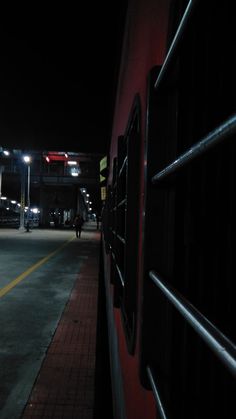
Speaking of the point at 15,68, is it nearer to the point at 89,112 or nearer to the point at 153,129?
the point at 89,112

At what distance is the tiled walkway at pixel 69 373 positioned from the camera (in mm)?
2916

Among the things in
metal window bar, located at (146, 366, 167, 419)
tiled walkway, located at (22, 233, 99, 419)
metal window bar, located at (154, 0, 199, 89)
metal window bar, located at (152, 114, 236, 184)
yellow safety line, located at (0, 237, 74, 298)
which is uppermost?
metal window bar, located at (154, 0, 199, 89)

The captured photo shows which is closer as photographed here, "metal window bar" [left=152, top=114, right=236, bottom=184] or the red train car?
"metal window bar" [left=152, top=114, right=236, bottom=184]

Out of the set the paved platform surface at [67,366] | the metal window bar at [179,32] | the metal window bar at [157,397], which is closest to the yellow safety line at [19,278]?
the paved platform surface at [67,366]

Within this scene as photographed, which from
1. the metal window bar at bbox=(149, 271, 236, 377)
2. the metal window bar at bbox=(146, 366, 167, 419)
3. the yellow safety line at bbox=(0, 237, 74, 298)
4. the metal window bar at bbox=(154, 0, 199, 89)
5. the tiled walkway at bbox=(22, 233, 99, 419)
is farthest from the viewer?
the yellow safety line at bbox=(0, 237, 74, 298)

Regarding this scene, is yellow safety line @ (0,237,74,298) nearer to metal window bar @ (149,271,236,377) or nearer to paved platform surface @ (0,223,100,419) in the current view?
paved platform surface @ (0,223,100,419)

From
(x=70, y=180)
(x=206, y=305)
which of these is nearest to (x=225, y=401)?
(x=206, y=305)

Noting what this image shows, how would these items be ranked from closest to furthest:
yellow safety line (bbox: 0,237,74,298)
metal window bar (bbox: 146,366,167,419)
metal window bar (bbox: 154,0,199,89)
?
metal window bar (bbox: 154,0,199,89)
metal window bar (bbox: 146,366,167,419)
yellow safety line (bbox: 0,237,74,298)

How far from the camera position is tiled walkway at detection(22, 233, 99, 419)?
2.92 metres

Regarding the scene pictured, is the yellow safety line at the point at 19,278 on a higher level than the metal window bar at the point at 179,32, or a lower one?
lower

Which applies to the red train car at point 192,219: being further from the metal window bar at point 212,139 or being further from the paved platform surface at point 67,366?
the paved platform surface at point 67,366

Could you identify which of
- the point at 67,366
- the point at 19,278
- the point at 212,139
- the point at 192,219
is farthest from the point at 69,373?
the point at 19,278

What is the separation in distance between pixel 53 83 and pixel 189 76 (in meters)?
5.09

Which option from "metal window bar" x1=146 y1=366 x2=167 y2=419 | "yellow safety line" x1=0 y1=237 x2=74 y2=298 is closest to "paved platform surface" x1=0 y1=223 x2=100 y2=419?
"yellow safety line" x1=0 y1=237 x2=74 y2=298
